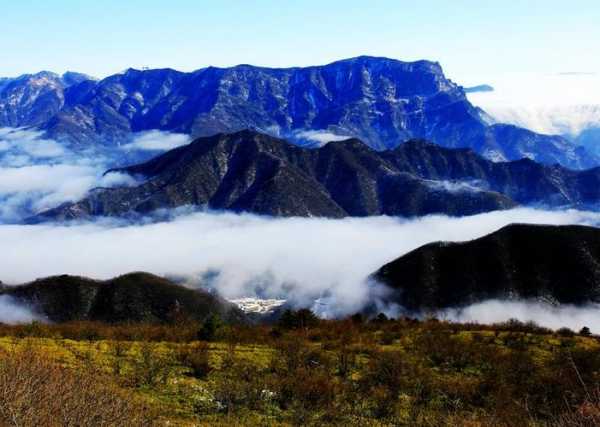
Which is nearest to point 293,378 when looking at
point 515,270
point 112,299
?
point 515,270

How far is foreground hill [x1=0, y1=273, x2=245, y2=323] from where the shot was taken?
461ft

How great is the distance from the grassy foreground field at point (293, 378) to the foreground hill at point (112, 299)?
105734 millimetres

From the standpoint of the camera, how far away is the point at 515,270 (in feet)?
417

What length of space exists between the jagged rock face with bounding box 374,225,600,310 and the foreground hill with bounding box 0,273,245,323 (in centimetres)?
5291

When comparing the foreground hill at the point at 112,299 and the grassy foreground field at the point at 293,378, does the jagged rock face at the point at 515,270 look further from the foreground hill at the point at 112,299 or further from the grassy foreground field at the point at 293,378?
the grassy foreground field at the point at 293,378

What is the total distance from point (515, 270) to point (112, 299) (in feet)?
314

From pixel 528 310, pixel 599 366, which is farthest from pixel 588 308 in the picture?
pixel 599 366

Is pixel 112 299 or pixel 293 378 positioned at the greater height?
pixel 293 378

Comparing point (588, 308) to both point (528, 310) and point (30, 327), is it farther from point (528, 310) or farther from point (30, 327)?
point (30, 327)

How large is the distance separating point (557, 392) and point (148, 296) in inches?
5228

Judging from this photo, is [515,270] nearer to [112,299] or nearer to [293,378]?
[112,299]

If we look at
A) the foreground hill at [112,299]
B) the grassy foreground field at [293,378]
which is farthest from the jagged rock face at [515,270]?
the grassy foreground field at [293,378]

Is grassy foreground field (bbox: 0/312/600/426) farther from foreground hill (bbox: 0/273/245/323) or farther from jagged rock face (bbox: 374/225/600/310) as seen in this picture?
foreground hill (bbox: 0/273/245/323)

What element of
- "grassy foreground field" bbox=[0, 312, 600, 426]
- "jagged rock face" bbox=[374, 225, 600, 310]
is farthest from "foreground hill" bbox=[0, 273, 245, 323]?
"grassy foreground field" bbox=[0, 312, 600, 426]
